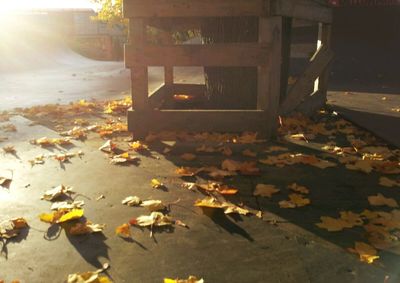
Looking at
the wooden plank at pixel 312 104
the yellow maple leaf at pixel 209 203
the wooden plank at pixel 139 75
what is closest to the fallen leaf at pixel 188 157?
the wooden plank at pixel 139 75

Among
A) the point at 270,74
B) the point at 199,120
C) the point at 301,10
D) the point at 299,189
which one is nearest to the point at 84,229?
the point at 299,189

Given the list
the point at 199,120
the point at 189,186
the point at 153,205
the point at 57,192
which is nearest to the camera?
the point at 153,205

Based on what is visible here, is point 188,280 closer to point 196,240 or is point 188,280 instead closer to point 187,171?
point 196,240

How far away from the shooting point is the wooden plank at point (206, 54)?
4273 mm

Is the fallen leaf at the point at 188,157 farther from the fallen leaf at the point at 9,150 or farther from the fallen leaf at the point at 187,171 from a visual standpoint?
the fallen leaf at the point at 9,150

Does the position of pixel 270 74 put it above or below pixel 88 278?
above

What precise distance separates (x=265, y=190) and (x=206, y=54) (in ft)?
6.09

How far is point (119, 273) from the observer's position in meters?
2.02

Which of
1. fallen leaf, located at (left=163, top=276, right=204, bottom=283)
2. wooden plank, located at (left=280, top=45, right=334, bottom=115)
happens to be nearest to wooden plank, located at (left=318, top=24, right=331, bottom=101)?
wooden plank, located at (left=280, top=45, right=334, bottom=115)

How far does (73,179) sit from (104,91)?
24.6 ft

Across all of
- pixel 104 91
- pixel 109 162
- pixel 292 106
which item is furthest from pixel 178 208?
pixel 104 91

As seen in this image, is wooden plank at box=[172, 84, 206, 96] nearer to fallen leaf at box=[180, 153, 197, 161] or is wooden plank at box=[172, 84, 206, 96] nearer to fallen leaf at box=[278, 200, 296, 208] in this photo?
fallen leaf at box=[180, 153, 197, 161]

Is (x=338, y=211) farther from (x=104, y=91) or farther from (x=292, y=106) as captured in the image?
(x=104, y=91)

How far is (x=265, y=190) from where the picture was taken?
307 centimetres
